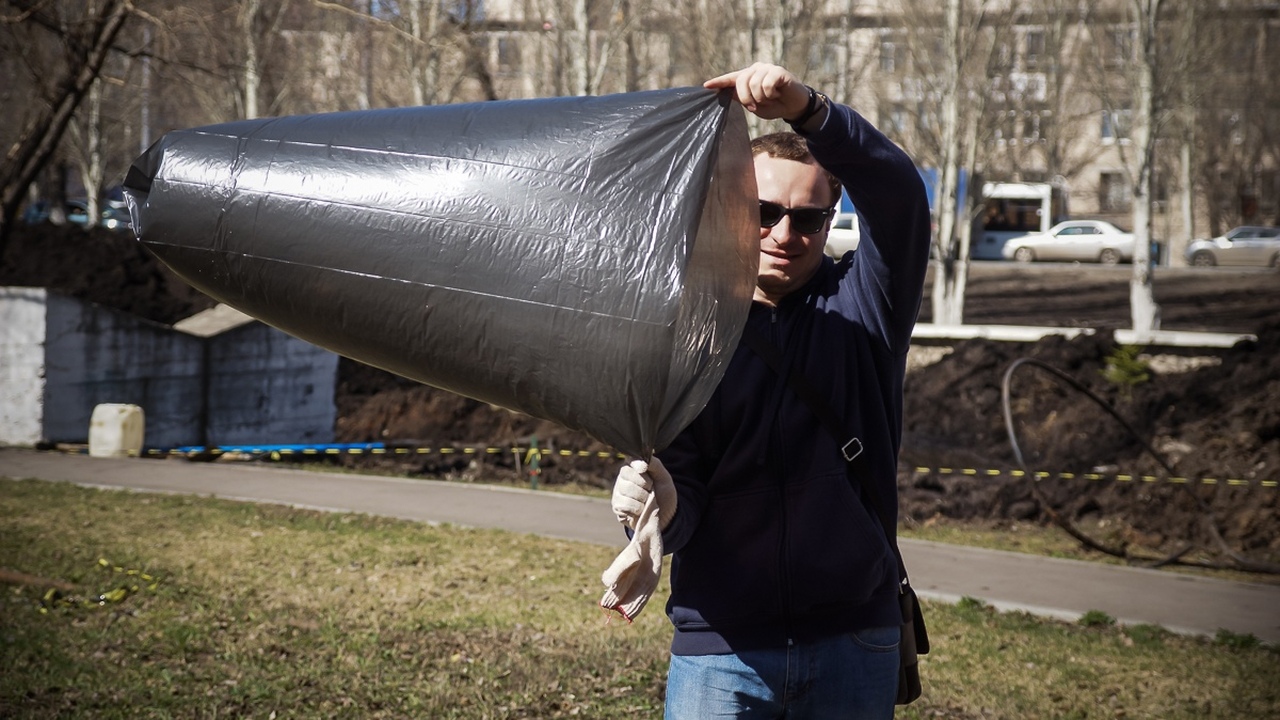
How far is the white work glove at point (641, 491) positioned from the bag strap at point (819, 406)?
34 cm

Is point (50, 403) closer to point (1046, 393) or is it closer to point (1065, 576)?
point (1065, 576)

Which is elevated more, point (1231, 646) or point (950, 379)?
point (950, 379)

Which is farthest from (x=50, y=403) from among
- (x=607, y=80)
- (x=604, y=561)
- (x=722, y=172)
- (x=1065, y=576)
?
(x=607, y=80)

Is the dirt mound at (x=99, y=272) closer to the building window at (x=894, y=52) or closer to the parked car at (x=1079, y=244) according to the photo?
the building window at (x=894, y=52)

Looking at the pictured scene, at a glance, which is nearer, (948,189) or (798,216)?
(798,216)

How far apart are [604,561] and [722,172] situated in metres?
5.59

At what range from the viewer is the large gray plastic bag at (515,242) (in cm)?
230

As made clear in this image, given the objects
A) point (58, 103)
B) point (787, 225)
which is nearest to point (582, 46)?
point (58, 103)

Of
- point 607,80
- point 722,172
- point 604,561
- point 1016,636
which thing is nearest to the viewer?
point 722,172

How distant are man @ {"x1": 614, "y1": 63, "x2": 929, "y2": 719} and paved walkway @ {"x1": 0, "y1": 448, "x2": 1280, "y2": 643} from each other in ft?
16.1

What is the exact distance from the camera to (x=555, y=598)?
671 cm

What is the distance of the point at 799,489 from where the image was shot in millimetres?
2441

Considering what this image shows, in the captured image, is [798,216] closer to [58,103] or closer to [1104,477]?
[58,103]

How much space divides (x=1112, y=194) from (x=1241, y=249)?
653 inches
